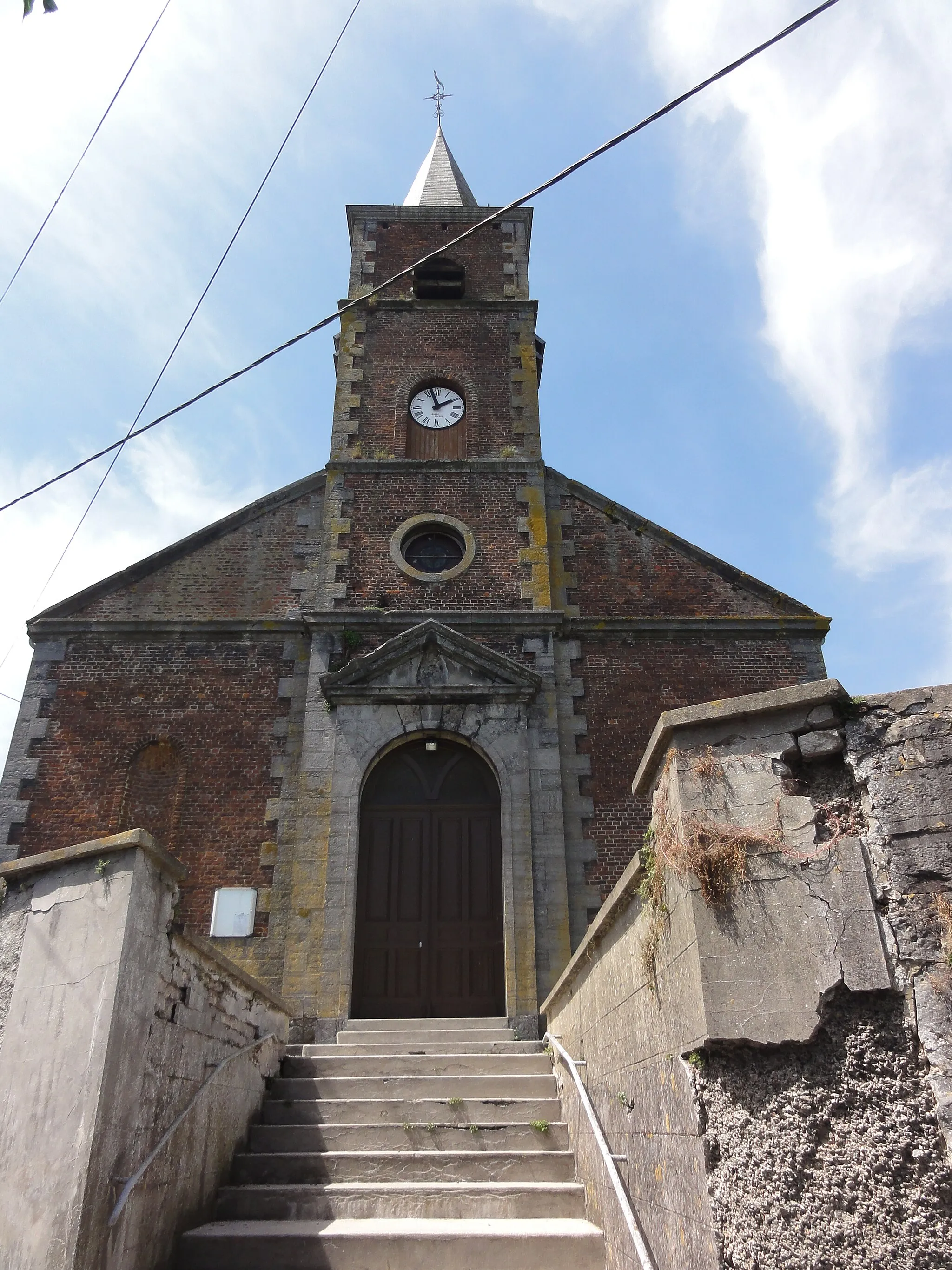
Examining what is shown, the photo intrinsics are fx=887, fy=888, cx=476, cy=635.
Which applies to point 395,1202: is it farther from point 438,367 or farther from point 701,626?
point 438,367

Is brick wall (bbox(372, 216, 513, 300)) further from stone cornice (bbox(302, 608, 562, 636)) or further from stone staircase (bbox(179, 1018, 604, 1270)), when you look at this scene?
stone staircase (bbox(179, 1018, 604, 1270))

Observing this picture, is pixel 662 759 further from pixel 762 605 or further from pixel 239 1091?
pixel 762 605

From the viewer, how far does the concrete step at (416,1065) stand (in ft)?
22.9

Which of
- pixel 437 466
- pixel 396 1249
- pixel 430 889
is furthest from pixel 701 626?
pixel 396 1249

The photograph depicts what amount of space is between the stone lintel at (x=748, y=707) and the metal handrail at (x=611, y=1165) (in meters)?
2.03

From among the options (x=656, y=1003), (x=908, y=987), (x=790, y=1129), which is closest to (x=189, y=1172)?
(x=656, y=1003)

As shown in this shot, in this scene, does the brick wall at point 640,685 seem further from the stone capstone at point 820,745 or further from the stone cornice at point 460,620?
the stone capstone at point 820,745

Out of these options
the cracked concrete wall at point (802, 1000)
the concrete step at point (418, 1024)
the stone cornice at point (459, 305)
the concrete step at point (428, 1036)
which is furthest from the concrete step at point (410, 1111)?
the stone cornice at point (459, 305)

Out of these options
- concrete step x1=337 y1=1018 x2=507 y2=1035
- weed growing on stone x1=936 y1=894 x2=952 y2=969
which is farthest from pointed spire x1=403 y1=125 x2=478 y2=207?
weed growing on stone x1=936 y1=894 x2=952 y2=969

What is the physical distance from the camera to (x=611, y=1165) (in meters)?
4.35

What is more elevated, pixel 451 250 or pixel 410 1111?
pixel 451 250

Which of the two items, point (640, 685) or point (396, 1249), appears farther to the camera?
point (640, 685)

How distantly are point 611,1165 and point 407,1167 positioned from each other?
185cm

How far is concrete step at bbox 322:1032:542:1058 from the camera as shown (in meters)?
7.63
